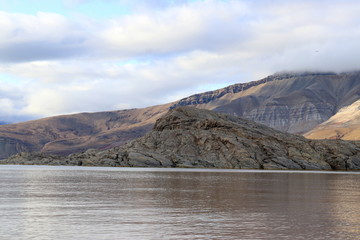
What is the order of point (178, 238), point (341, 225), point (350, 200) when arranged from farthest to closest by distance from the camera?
point (350, 200), point (341, 225), point (178, 238)

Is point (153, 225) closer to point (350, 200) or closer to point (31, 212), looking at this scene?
point (31, 212)

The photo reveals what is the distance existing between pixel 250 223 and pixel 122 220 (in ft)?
33.7

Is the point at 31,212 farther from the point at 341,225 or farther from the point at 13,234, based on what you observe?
the point at 341,225

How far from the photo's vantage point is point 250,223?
3838 cm

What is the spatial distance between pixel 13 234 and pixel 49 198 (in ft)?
81.3

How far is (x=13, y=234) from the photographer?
32.0 metres

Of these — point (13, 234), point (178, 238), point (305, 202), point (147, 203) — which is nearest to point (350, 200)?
point (305, 202)

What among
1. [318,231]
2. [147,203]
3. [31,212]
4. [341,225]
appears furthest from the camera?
[147,203]

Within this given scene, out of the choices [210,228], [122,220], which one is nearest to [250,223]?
[210,228]

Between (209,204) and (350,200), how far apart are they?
1950cm

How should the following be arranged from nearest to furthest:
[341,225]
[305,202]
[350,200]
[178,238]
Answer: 1. [178,238]
2. [341,225]
3. [305,202]
4. [350,200]

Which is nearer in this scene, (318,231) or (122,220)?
(318,231)

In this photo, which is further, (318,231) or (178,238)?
(318,231)

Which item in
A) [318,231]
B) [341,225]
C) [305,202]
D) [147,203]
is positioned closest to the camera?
[318,231]
